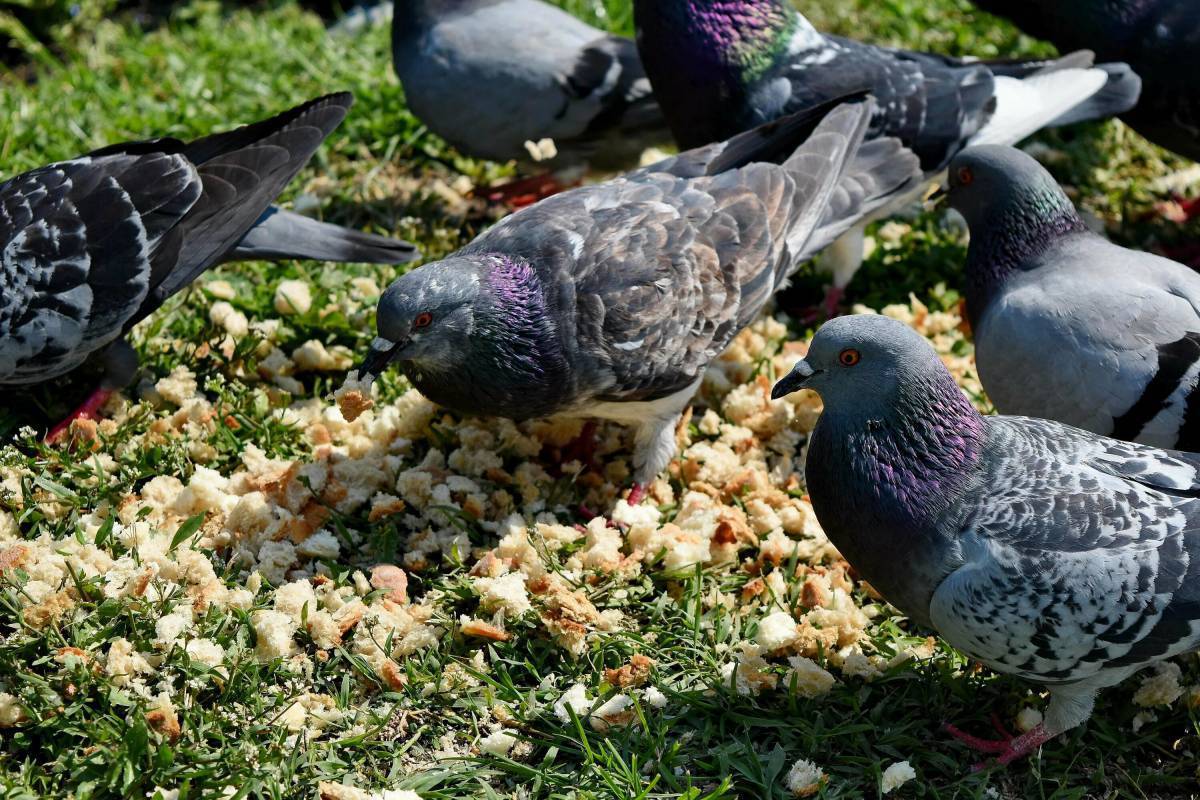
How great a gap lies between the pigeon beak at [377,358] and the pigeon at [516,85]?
2383mm

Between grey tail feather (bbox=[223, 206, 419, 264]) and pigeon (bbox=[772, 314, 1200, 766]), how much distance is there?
2124 mm

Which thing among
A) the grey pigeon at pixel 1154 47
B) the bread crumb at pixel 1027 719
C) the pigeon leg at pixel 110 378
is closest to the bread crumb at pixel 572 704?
the bread crumb at pixel 1027 719

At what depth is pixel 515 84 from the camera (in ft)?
19.9

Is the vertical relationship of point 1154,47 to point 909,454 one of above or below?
above

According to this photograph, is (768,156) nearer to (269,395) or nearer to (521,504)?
(521,504)

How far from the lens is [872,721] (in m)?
3.74

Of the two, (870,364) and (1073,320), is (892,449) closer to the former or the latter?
(870,364)

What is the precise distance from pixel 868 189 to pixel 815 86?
0.66 m

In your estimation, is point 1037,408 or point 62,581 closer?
point 62,581

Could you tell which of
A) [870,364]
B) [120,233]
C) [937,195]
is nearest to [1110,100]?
[937,195]

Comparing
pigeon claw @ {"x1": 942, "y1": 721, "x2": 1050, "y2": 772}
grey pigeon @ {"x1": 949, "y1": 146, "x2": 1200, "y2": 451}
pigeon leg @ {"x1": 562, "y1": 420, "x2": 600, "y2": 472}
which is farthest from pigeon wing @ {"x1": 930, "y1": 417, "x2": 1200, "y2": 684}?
pigeon leg @ {"x1": 562, "y1": 420, "x2": 600, "y2": 472}

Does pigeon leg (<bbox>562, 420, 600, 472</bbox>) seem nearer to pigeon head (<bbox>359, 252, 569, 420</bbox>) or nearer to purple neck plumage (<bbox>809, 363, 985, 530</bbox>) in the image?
pigeon head (<bbox>359, 252, 569, 420</bbox>)

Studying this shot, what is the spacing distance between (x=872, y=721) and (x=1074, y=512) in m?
0.92

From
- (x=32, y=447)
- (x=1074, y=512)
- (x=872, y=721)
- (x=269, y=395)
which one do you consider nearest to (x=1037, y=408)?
(x=1074, y=512)
